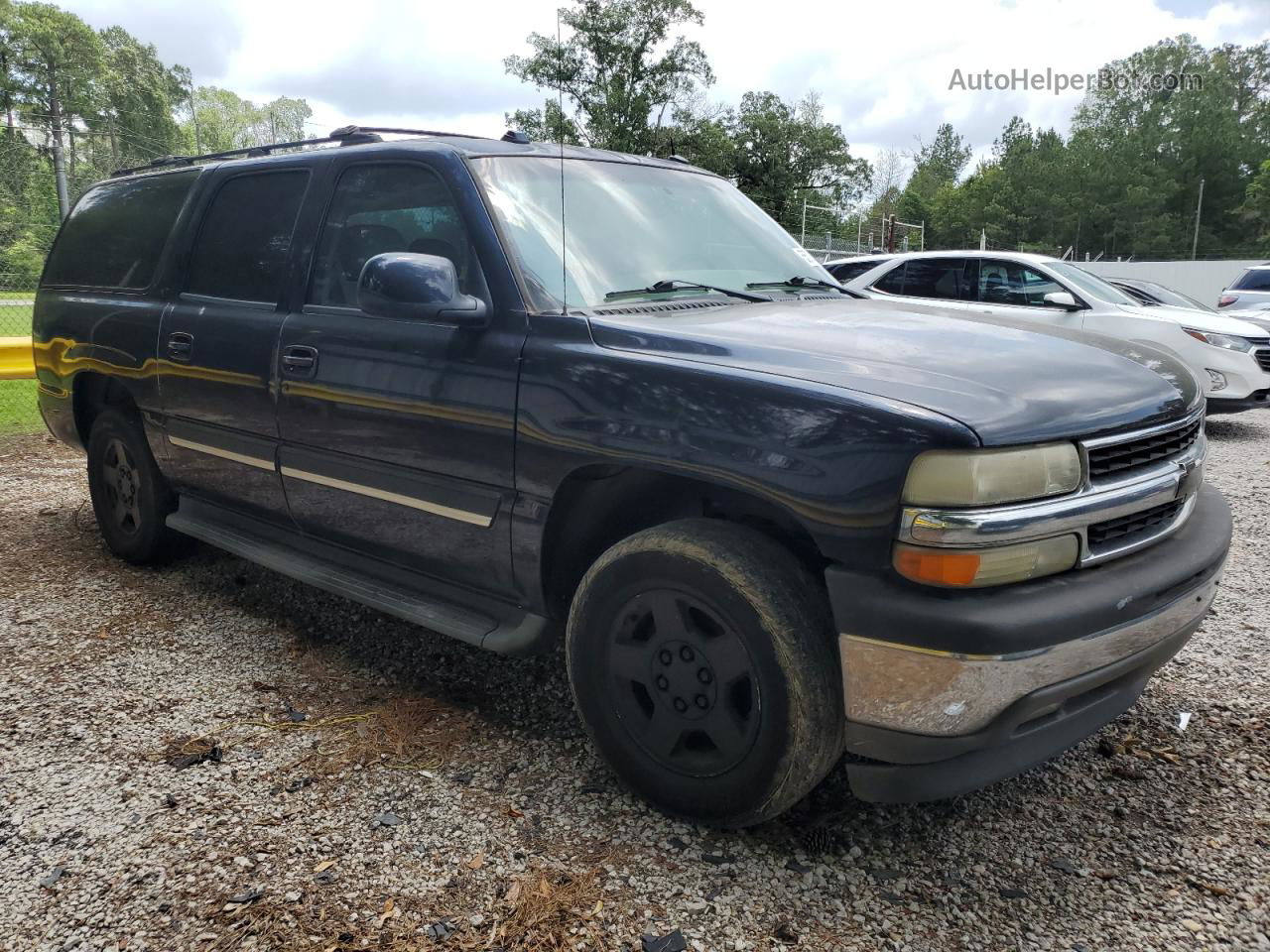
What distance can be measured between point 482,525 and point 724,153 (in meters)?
48.8

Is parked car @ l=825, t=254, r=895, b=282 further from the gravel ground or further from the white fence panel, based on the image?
the white fence panel

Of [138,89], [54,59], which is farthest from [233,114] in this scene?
[54,59]

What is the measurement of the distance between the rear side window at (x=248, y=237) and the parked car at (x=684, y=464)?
2 centimetres

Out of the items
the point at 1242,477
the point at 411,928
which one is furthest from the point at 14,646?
the point at 1242,477

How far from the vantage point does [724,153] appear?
4866 centimetres

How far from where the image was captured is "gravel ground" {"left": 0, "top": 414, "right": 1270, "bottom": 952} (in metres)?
2.23

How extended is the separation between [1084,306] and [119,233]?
8.18 meters

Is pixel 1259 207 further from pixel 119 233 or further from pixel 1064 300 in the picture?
pixel 119 233

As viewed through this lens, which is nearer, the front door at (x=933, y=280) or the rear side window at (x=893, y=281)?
the front door at (x=933, y=280)

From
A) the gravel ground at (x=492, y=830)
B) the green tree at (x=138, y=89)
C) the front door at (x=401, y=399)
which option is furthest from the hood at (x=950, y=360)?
the green tree at (x=138, y=89)

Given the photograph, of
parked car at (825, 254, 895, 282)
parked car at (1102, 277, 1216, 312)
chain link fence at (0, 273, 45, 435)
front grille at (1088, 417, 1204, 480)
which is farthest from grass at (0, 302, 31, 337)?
front grille at (1088, 417, 1204, 480)

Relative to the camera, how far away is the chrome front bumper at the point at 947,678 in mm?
2041

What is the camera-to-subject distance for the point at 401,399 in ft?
10.2

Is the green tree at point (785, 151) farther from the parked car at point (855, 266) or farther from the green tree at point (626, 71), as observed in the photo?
the parked car at point (855, 266)
